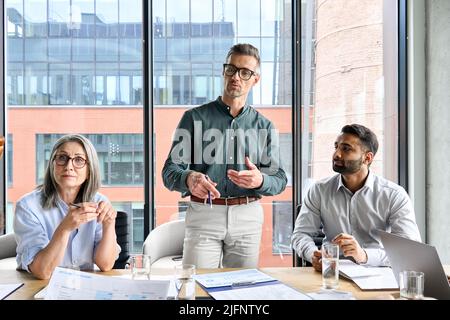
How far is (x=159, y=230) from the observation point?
2805mm

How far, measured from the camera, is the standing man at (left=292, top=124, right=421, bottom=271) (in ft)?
6.47

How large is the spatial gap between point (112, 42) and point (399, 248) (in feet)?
10.2

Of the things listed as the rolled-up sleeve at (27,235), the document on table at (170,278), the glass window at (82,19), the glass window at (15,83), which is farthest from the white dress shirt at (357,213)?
the glass window at (15,83)

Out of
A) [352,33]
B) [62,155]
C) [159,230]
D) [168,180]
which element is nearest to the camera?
[62,155]

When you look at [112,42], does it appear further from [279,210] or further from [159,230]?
[279,210]

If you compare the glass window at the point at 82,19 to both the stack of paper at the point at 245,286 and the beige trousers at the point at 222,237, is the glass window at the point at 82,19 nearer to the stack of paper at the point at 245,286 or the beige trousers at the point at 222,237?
the beige trousers at the point at 222,237

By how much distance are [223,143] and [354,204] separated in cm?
75

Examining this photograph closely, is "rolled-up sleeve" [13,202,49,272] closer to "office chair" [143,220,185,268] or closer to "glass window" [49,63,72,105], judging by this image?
"office chair" [143,220,185,268]

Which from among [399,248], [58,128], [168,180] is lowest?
[399,248]

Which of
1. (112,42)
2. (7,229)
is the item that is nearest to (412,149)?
(112,42)

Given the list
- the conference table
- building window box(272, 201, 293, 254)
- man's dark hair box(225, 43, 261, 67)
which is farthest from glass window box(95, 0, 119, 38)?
the conference table

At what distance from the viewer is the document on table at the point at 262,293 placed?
4.09 ft

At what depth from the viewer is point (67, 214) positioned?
1.58 m

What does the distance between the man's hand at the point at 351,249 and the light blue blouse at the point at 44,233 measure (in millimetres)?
992
